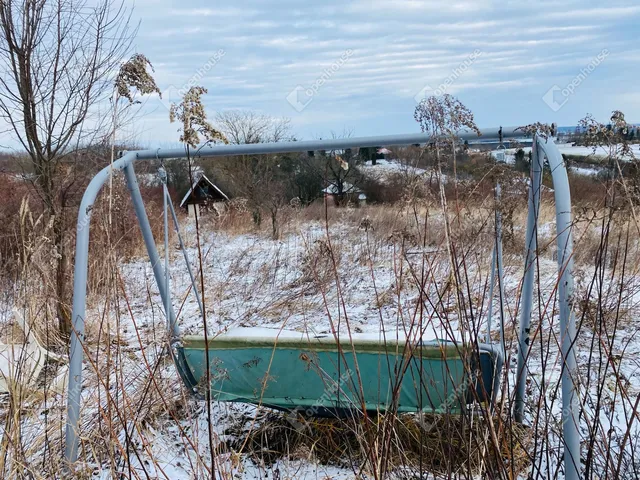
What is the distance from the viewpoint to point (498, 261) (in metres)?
1.75

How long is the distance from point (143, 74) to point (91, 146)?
3552mm

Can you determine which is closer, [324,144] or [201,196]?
[324,144]

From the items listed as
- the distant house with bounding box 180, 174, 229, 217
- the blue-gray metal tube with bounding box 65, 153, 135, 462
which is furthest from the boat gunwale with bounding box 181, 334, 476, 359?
the distant house with bounding box 180, 174, 229, 217

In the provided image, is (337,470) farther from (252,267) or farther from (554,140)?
(252,267)

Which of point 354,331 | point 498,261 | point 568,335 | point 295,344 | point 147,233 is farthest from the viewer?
point 354,331

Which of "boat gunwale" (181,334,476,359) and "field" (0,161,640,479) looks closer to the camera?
"field" (0,161,640,479)

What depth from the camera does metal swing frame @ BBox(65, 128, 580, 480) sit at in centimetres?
131

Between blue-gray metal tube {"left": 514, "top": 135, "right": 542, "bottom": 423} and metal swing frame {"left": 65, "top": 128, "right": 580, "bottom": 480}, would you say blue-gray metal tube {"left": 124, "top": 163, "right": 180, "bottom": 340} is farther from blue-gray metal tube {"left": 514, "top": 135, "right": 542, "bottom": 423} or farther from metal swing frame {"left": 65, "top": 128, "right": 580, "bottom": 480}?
blue-gray metal tube {"left": 514, "top": 135, "right": 542, "bottom": 423}

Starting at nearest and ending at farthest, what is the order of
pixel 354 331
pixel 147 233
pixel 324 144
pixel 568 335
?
pixel 568 335 < pixel 324 144 < pixel 147 233 < pixel 354 331

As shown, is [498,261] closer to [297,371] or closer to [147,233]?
[297,371]

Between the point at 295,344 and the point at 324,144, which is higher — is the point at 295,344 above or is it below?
below

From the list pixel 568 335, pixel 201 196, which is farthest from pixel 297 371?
pixel 201 196

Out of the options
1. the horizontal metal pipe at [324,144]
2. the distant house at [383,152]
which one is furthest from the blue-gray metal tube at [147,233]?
the distant house at [383,152]

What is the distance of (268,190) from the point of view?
10.8m
